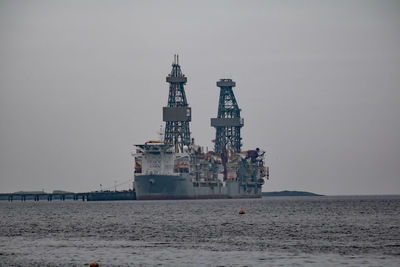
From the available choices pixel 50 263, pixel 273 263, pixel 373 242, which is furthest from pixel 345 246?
pixel 50 263

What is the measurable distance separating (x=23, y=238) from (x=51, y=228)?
1736 cm

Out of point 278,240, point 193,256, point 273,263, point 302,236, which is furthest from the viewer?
point 302,236

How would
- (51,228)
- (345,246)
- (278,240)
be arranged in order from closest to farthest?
(345,246) < (278,240) < (51,228)

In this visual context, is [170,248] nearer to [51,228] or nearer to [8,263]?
[8,263]

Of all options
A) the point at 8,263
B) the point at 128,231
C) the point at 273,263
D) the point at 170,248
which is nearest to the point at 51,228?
the point at 128,231

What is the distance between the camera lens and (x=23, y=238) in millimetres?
76812

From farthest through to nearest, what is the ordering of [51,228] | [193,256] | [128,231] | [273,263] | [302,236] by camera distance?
[51,228], [128,231], [302,236], [193,256], [273,263]

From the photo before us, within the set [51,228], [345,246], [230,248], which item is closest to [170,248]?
[230,248]

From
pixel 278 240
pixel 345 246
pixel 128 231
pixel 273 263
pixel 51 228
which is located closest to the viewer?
pixel 273 263

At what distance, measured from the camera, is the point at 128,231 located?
8612cm

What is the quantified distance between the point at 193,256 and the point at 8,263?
14.0 m

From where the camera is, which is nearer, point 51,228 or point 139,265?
point 139,265

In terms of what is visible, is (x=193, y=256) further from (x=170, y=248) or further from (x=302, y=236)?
(x=302, y=236)

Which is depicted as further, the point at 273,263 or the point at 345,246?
the point at 345,246
